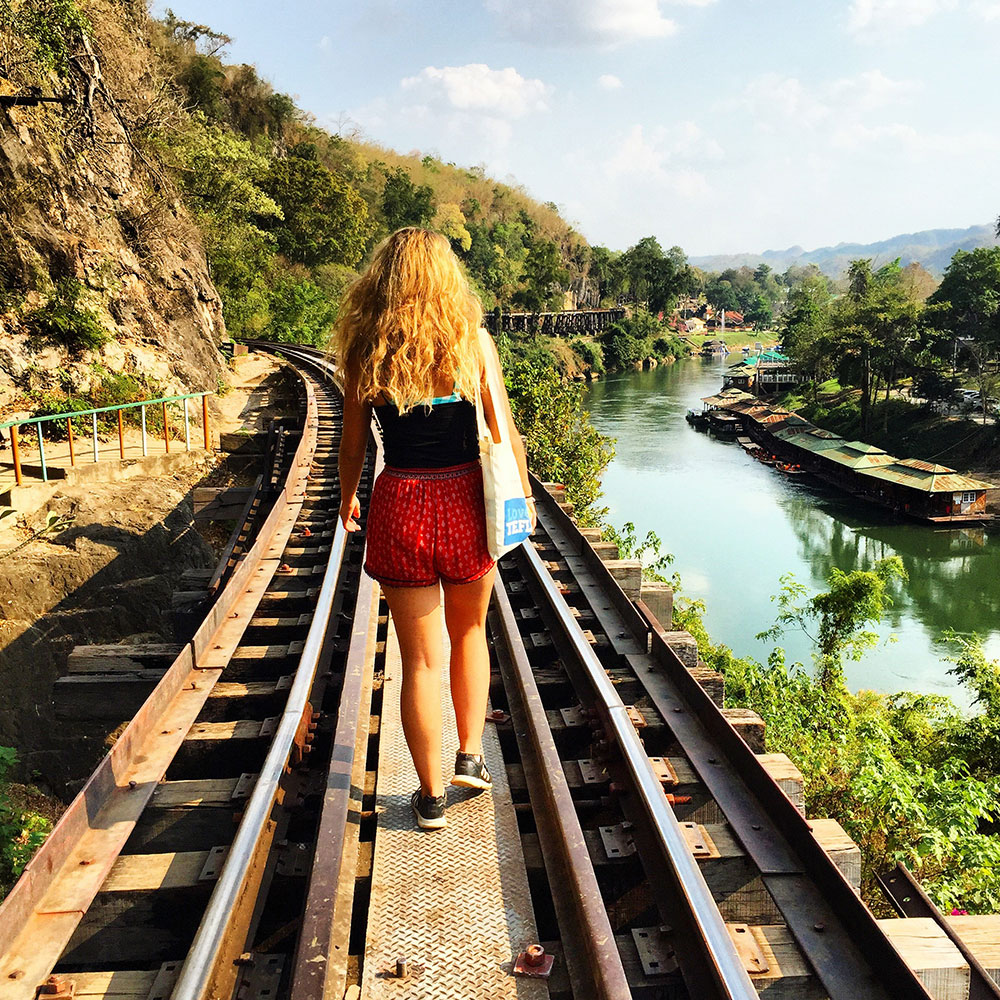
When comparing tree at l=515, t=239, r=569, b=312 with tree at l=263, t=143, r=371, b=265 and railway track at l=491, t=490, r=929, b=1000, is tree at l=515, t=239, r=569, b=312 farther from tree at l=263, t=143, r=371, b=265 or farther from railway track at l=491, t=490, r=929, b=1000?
railway track at l=491, t=490, r=929, b=1000

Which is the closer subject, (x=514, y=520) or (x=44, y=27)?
(x=514, y=520)

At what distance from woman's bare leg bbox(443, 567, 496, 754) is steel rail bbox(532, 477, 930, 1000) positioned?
773 mm

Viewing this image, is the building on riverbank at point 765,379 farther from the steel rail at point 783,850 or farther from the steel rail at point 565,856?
the steel rail at point 565,856

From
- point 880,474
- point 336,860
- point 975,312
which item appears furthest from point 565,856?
point 975,312

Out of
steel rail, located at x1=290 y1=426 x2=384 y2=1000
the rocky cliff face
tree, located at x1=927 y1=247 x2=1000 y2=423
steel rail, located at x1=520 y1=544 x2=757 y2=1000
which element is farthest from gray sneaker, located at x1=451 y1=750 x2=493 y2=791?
tree, located at x1=927 y1=247 x2=1000 y2=423

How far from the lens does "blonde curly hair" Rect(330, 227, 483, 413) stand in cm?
224

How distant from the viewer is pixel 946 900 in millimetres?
5195

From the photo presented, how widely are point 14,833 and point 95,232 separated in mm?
11793

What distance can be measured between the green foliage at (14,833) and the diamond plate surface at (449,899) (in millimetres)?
2164

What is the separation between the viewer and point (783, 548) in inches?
1039

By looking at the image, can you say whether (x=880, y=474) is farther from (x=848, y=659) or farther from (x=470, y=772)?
(x=470, y=772)

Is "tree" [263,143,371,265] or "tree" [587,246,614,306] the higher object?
"tree" [587,246,614,306]

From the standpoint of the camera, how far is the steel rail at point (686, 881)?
6.20 ft

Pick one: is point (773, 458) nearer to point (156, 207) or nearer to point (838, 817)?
point (156, 207)
